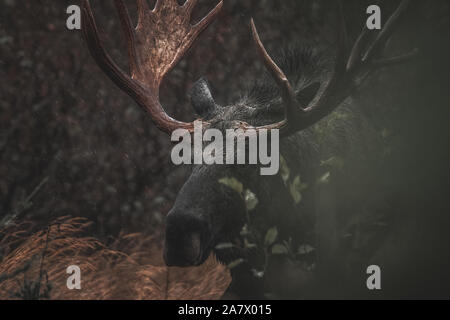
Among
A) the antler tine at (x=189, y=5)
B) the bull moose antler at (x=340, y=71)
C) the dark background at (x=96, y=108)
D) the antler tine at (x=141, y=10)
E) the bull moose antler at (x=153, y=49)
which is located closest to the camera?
the bull moose antler at (x=340, y=71)

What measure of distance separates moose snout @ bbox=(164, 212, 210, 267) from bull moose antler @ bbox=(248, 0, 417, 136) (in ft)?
1.22

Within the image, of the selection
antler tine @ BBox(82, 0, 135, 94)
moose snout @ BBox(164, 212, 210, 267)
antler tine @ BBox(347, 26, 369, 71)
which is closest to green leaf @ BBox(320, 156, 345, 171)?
antler tine @ BBox(347, 26, 369, 71)

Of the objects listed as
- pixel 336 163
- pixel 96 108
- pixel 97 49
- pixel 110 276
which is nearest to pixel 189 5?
pixel 97 49

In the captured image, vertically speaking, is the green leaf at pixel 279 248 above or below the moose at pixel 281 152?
below

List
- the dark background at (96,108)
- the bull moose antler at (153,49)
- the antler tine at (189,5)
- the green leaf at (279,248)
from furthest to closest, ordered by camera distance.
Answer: the dark background at (96,108), the antler tine at (189,5), the bull moose antler at (153,49), the green leaf at (279,248)

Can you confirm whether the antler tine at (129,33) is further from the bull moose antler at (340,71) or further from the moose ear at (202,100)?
the bull moose antler at (340,71)

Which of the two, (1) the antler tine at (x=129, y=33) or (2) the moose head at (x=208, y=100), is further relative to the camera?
(1) the antler tine at (x=129, y=33)

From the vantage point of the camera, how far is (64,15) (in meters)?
1.98

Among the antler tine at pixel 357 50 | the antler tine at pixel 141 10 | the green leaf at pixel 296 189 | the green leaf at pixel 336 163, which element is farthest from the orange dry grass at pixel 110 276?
the antler tine at pixel 141 10

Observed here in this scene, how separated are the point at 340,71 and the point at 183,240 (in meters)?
0.63

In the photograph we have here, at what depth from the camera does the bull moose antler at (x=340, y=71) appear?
1154 millimetres

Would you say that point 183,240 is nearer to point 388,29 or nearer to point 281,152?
point 281,152

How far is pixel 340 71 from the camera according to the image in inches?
48.3
